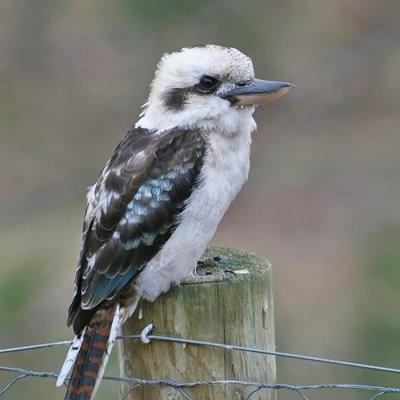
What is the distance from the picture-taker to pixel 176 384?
2.59m

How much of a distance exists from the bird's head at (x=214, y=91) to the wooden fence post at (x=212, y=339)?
598 millimetres

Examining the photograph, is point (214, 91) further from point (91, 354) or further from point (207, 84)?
point (91, 354)

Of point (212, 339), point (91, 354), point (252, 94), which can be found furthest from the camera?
point (252, 94)

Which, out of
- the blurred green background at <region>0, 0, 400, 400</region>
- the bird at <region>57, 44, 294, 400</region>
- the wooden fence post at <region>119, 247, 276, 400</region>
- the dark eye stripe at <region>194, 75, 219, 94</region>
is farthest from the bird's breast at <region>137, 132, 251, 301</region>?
the blurred green background at <region>0, 0, 400, 400</region>

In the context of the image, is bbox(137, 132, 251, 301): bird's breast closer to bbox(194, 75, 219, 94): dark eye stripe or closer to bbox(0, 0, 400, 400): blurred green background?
bbox(194, 75, 219, 94): dark eye stripe

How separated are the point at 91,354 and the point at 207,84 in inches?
32.1

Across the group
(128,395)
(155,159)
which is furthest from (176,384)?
(155,159)

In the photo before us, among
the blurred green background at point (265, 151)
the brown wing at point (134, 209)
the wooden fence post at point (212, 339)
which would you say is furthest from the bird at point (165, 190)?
the blurred green background at point (265, 151)

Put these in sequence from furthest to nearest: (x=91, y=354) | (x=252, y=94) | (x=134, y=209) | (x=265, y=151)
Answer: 1. (x=265, y=151)
2. (x=252, y=94)
3. (x=134, y=209)
4. (x=91, y=354)

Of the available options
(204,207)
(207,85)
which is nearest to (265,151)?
(207,85)

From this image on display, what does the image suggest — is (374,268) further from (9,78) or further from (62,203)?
(9,78)

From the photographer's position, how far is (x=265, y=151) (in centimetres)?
956

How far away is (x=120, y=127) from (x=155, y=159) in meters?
6.46

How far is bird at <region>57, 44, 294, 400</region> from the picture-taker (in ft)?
9.67
